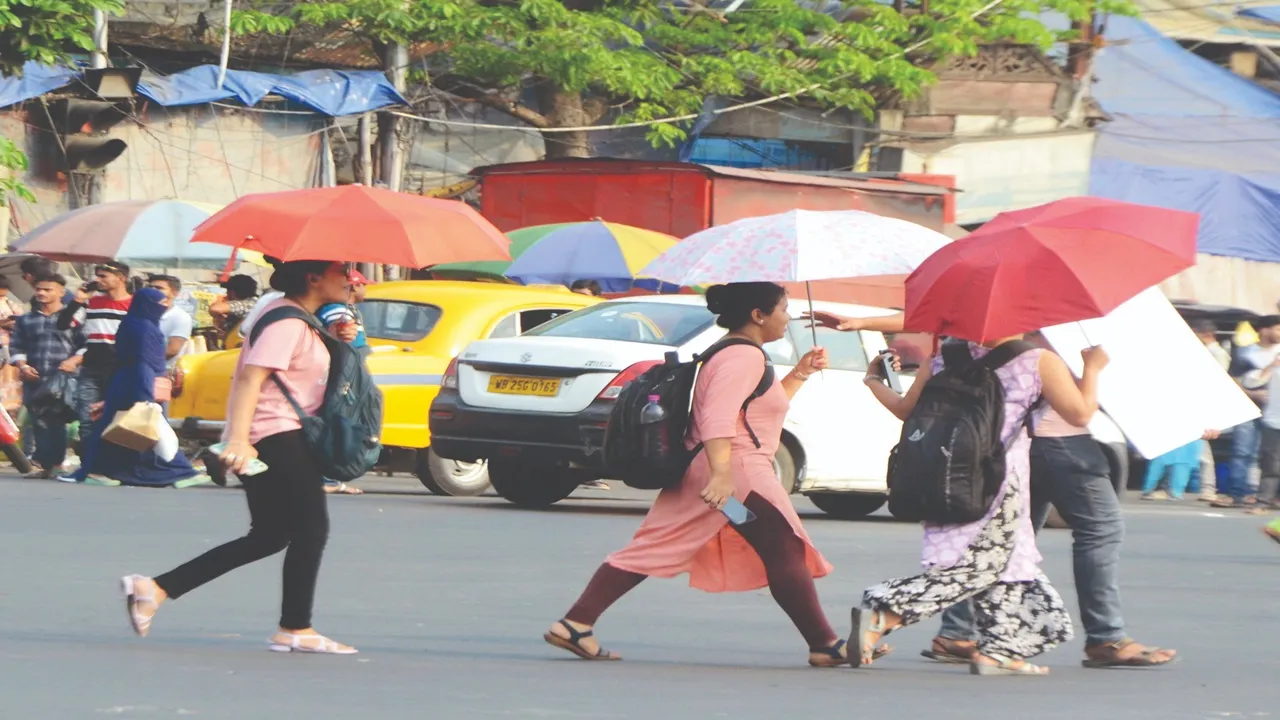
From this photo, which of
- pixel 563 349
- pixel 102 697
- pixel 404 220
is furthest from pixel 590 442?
pixel 102 697

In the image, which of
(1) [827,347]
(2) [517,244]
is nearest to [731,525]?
(1) [827,347]

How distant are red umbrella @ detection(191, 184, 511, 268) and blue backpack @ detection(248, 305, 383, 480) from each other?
0.27m

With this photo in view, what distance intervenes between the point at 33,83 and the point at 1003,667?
714 inches

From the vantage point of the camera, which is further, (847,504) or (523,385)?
(847,504)

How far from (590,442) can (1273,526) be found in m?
5.23

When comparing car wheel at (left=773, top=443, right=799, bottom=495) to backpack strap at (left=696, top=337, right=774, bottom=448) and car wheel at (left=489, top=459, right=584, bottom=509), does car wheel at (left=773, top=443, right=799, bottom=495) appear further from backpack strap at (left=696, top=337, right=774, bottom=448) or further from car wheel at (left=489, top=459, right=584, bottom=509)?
backpack strap at (left=696, top=337, right=774, bottom=448)

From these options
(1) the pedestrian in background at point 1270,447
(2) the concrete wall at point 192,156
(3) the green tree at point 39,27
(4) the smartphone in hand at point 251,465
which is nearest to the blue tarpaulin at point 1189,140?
→ (1) the pedestrian in background at point 1270,447

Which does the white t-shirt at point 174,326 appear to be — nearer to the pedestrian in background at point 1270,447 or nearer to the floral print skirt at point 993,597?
the pedestrian in background at point 1270,447

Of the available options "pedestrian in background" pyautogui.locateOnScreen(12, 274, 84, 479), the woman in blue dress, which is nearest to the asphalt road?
the woman in blue dress

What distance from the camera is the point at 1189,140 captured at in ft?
99.0

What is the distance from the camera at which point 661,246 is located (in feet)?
70.7

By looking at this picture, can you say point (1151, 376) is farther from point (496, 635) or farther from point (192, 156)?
point (192, 156)

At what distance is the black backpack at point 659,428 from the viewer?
7234mm

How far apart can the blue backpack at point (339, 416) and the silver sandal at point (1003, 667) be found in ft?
7.14
